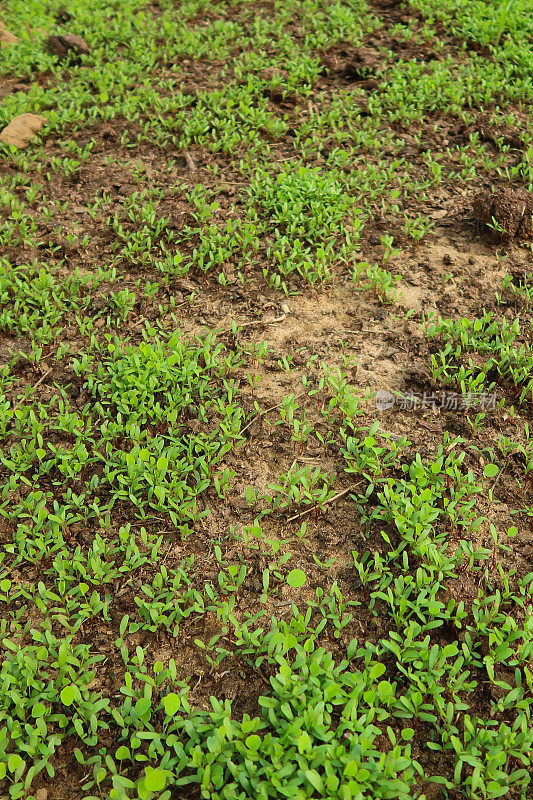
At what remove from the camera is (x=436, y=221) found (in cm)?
468

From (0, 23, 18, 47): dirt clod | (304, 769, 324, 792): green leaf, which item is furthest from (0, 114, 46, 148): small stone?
(304, 769, 324, 792): green leaf

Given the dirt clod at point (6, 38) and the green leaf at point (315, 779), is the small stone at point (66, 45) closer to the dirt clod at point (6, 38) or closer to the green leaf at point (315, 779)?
the dirt clod at point (6, 38)

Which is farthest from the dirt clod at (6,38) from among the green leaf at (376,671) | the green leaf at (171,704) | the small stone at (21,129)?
the green leaf at (376,671)

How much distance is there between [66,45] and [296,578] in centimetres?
641

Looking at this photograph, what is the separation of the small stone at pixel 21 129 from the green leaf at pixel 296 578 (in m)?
4.61

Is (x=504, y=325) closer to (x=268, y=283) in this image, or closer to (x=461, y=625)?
(x=268, y=283)

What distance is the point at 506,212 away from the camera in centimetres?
438

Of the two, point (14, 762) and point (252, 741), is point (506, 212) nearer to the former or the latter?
point (252, 741)

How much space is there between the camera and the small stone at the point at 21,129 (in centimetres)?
538

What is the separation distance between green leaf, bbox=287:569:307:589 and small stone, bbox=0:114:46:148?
4612 millimetres

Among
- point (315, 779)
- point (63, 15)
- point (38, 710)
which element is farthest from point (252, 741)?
point (63, 15)

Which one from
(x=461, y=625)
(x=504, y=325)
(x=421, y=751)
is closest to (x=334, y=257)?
(x=504, y=325)

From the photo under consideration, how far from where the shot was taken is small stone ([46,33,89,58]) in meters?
6.54

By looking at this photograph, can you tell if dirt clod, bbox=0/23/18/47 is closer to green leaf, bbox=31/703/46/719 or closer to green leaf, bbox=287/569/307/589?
green leaf, bbox=287/569/307/589
